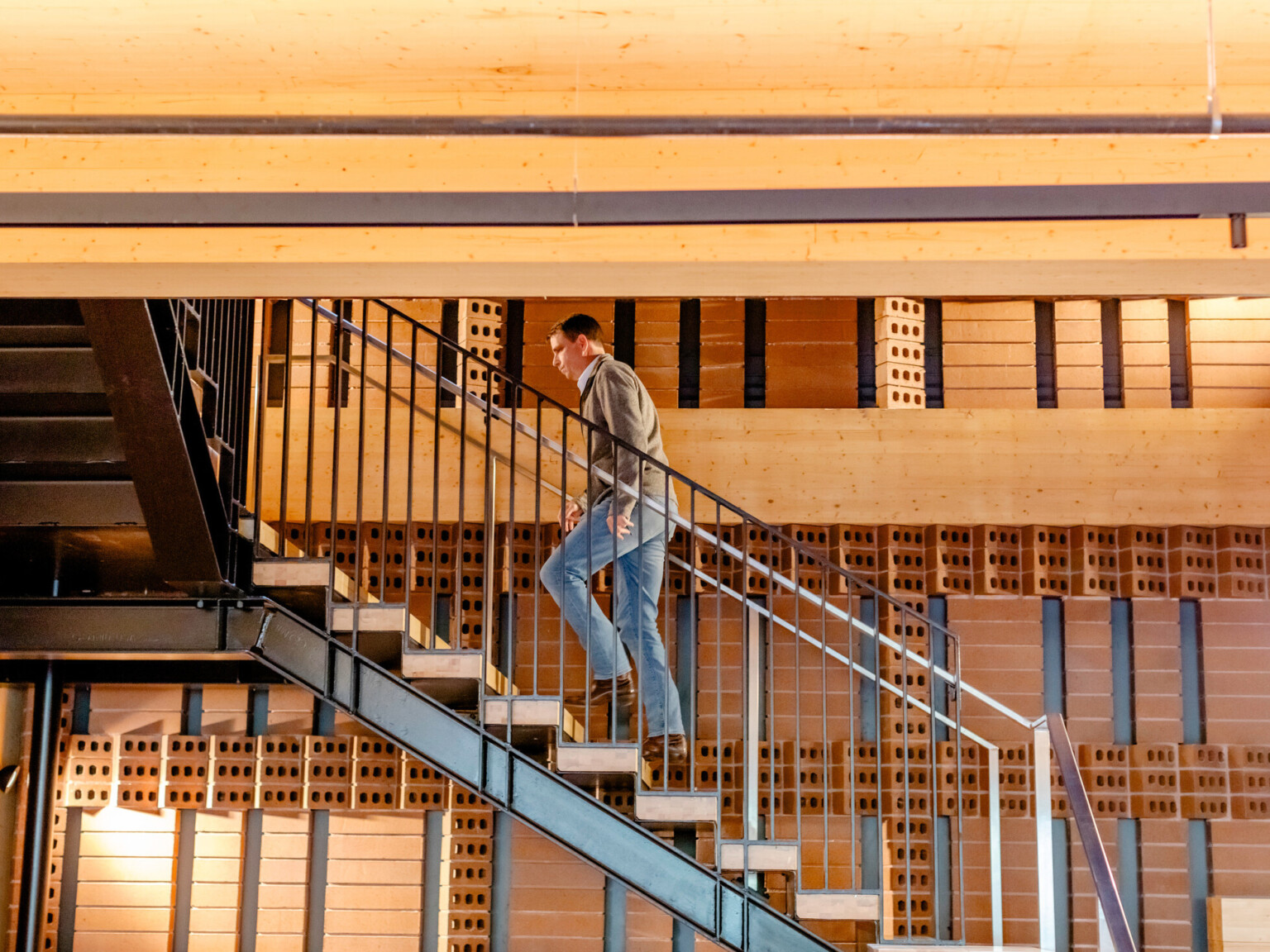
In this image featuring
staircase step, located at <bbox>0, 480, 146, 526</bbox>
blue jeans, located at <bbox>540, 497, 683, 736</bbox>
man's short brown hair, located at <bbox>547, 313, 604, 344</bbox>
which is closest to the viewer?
staircase step, located at <bbox>0, 480, 146, 526</bbox>

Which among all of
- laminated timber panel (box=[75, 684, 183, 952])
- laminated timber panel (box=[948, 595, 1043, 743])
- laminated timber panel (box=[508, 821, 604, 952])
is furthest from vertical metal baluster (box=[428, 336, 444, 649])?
laminated timber panel (box=[948, 595, 1043, 743])

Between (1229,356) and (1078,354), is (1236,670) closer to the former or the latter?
(1229,356)

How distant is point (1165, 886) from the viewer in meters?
7.59

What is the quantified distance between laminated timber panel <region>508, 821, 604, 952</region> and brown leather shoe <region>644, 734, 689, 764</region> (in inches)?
64.6

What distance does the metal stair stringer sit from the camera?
19.0 ft

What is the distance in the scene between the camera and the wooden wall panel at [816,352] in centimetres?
816

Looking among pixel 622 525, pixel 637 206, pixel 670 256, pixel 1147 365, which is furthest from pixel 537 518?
pixel 1147 365

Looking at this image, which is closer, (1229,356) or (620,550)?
(620,550)

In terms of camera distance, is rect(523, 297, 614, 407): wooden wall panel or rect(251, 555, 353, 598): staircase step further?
rect(523, 297, 614, 407): wooden wall panel

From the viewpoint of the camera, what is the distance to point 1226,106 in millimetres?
4355

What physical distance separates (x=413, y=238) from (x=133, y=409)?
1485mm

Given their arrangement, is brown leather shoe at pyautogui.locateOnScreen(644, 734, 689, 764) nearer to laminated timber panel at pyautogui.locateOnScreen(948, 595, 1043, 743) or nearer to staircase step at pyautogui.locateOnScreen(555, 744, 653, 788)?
staircase step at pyautogui.locateOnScreen(555, 744, 653, 788)

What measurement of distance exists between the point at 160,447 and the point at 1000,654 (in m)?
5.00

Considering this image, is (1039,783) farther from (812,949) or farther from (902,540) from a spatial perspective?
(902,540)
